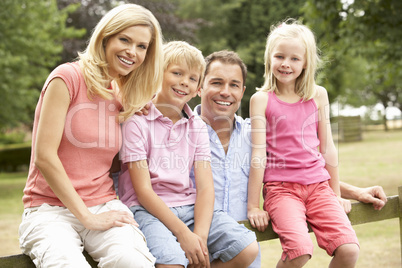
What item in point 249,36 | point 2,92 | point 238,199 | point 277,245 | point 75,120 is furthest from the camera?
point 249,36

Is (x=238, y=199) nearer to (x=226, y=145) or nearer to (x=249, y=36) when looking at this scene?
(x=226, y=145)

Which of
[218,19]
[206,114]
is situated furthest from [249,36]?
[206,114]

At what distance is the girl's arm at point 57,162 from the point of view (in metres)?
2.04

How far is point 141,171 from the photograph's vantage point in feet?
7.58

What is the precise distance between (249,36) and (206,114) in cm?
2440

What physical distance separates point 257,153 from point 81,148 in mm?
1037

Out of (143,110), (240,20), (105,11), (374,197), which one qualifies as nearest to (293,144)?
(374,197)

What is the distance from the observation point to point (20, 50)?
13445 millimetres

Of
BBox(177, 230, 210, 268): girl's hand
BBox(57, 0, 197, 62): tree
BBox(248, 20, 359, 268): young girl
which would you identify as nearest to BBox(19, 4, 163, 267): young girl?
BBox(177, 230, 210, 268): girl's hand

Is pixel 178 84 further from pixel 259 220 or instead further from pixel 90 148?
pixel 259 220

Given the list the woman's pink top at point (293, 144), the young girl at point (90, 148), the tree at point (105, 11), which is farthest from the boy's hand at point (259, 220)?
the tree at point (105, 11)

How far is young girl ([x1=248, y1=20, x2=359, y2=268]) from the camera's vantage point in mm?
2516

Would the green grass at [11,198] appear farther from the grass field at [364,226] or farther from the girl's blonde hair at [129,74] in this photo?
the girl's blonde hair at [129,74]

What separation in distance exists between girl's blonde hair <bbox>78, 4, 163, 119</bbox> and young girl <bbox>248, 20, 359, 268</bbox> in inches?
27.2
